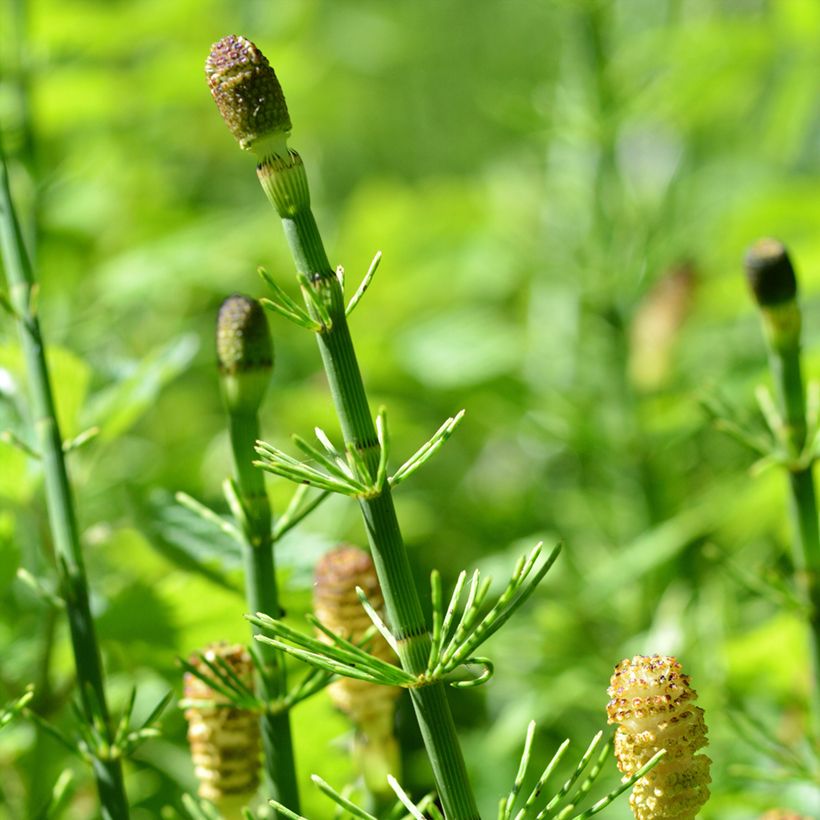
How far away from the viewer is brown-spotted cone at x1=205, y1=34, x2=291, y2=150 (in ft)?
1.04

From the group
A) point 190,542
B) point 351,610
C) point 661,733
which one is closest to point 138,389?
point 190,542

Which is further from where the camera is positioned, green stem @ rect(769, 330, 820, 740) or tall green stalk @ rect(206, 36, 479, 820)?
green stem @ rect(769, 330, 820, 740)

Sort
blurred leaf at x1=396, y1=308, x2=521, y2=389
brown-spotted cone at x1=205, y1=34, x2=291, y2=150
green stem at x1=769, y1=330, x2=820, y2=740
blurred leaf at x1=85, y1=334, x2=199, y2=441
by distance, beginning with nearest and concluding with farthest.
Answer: brown-spotted cone at x1=205, y1=34, x2=291, y2=150 → green stem at x1=769, y1=330, x2=820, y2=740 → blurred leaf at x1=85, y1=334, x2=199, y2=441 → blurred leaf at x1=396, y1=308, x2=521, y2=389

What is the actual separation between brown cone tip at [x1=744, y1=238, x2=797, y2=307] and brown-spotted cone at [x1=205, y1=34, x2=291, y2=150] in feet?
0.57

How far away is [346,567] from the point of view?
0.40 metres

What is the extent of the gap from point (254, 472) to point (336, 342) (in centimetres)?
7

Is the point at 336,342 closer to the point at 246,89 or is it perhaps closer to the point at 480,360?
the point at 246,89

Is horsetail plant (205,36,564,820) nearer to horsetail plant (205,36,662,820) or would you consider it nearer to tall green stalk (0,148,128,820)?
horsetail plant (205,36,662,820)

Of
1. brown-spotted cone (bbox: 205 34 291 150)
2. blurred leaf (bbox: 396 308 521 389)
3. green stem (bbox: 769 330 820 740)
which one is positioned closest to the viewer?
brown-spotted cone (bbox: 205 34 291 150)

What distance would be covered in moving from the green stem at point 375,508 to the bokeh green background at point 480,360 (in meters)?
0.15

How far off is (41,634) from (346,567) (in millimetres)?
219

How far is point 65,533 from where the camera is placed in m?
0.40

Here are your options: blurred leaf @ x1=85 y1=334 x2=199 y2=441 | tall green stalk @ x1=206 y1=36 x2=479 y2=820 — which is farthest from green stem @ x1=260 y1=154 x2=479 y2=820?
blurred leaf @ x1=85 y1=334 x2=199 y2=441

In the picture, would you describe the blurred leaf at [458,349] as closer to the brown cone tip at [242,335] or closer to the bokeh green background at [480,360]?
the bokeh green background at [480,360]
